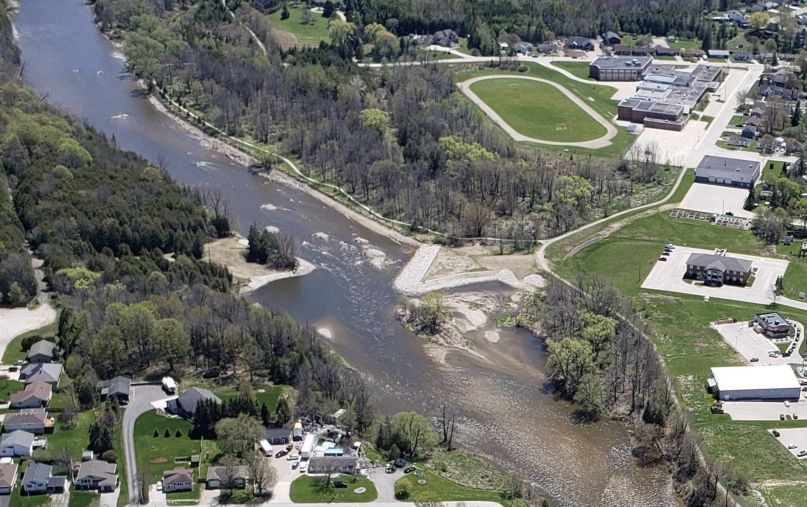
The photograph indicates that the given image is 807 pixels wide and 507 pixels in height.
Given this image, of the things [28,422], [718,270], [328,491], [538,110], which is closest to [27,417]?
[28,422]

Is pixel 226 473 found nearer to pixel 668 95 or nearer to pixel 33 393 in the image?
pixel 33 393

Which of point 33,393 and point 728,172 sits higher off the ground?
point 728,172

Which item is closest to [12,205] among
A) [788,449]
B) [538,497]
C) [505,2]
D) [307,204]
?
[307,204]

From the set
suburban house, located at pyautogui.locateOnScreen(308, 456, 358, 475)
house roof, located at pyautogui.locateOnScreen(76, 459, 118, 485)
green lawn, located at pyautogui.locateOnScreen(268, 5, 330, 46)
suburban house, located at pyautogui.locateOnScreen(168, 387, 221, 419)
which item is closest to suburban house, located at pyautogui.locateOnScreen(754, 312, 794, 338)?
suburban house, located at pyautogui.locateOnScreen(308, 456, 358, 475)

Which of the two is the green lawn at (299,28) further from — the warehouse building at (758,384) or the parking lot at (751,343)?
the warehouse building at (758,384)

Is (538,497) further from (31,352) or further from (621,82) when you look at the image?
(621,82)

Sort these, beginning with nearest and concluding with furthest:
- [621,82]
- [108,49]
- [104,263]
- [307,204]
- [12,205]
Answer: [104,263]
[12,205]
[307,204]
[621,82]
[108,49]
